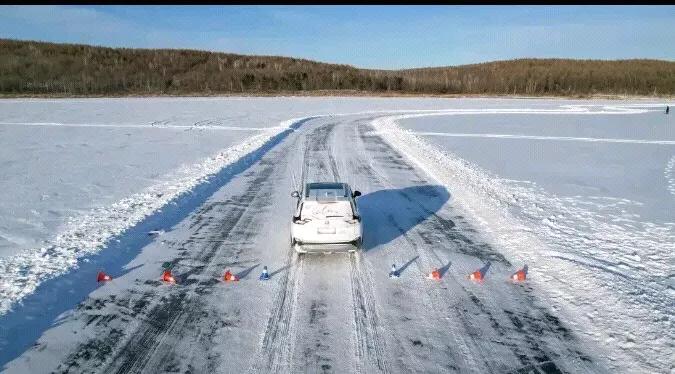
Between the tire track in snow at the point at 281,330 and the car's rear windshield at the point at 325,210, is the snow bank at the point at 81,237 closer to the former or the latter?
the tire track in snow at the point at 281,330

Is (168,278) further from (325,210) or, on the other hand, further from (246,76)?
(246,76)

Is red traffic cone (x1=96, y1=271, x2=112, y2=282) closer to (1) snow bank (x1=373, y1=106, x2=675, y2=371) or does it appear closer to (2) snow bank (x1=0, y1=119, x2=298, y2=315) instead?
(2) snow bank (x1=0, y1=119, x2=298, y2=315)

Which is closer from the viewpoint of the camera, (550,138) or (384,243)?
(384,243)

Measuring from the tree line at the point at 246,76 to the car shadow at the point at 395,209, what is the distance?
63068 millimetres

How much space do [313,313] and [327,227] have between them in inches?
82.7

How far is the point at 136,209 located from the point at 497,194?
9345 mm

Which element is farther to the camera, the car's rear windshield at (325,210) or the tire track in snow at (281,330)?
the car's rear windshield at (325,210)

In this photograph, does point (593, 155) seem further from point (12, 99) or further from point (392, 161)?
point (12, 99)

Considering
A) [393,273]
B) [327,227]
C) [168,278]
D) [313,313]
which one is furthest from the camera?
[327,227]

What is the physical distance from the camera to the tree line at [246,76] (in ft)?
262

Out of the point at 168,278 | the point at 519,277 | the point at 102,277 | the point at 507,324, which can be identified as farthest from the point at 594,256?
the point at 102,277

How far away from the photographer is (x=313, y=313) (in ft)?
22.2

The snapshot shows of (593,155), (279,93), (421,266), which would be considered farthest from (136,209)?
(279,93)

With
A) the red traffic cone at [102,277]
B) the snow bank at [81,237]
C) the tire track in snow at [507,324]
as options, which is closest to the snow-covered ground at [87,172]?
the snow bank at [81,237]
